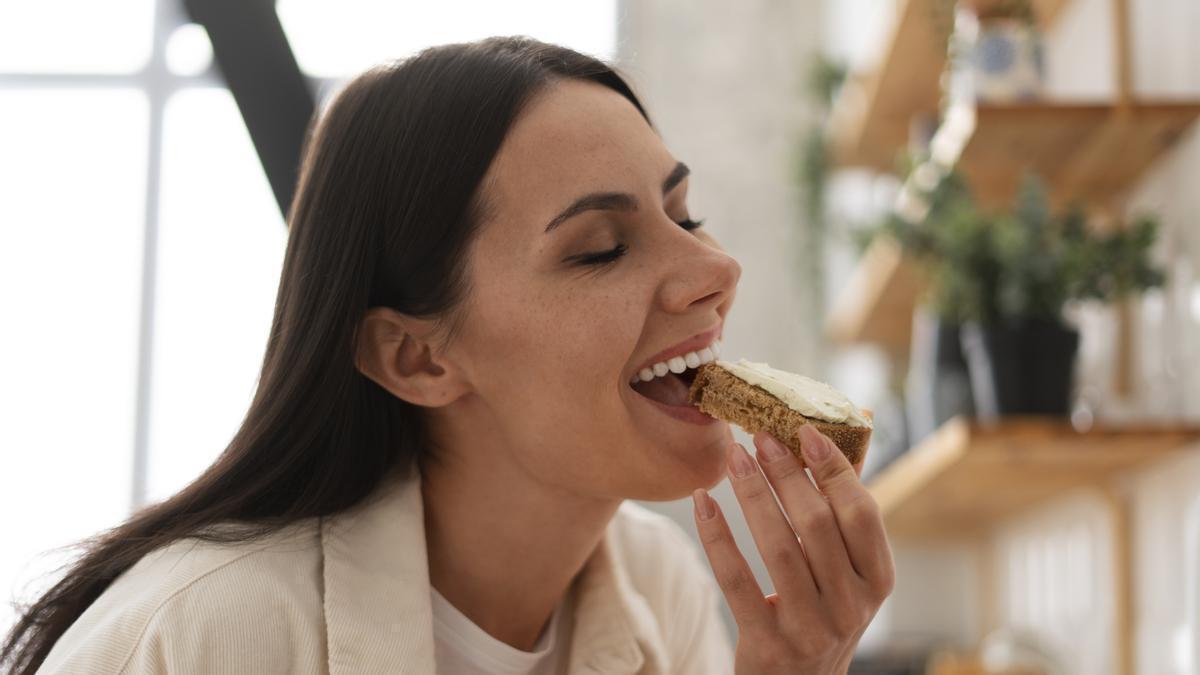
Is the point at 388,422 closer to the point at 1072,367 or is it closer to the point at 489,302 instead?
the point at 489,302

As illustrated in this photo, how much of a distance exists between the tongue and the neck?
16 centimetres

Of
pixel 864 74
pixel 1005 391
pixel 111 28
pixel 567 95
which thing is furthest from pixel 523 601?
pixel 111 28

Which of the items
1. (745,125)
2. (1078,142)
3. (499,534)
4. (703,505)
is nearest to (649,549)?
(499,534)

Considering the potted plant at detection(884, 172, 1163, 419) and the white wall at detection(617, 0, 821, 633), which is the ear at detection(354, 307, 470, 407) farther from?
the white wall at detection(617, 0, 821, 633)

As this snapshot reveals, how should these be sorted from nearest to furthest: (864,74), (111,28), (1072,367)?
(1072,367)
(864,74)
(111,28)

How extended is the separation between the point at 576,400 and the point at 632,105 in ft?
1.23

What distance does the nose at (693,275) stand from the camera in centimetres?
127

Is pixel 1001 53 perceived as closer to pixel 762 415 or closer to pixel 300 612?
pixel 762 415

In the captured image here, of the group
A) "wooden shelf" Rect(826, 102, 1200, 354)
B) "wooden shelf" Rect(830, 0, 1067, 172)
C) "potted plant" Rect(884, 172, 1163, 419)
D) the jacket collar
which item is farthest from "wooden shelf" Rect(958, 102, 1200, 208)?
the jacket collar

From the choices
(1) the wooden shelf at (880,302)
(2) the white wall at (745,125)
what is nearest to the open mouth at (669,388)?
(1) the wooden shelf at (880,302)

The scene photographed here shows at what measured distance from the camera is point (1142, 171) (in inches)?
86.0

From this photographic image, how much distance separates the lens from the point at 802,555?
1.20 meters

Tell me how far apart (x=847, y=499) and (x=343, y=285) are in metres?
0.58

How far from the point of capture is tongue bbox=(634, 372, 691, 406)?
52.9 inches
